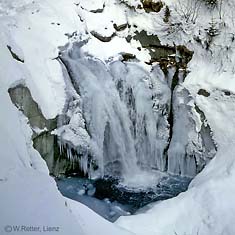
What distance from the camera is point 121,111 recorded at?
655cm

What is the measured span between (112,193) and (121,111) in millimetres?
1256

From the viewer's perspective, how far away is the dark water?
5668 mm

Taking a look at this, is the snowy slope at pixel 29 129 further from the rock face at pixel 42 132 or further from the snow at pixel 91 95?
the rock face at pixel 42 132

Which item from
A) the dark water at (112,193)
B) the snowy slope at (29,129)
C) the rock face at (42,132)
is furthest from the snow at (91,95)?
the dark water at (112,193)

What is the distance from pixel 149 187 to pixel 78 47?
2276 millimetres

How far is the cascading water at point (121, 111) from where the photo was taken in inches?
249

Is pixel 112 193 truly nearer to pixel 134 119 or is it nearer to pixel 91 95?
pixel 134 119

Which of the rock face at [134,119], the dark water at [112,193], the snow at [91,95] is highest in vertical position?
the snow at [91,95]

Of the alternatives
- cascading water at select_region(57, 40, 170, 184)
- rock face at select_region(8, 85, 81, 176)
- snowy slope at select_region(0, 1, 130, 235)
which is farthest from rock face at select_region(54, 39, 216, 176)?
snowy slope at select_region(0, 1, 130, 235)

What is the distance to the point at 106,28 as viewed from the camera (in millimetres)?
6926

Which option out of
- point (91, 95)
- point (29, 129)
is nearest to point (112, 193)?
point (91, 95)

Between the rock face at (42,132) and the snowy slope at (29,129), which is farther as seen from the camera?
the rock face at (42,132)

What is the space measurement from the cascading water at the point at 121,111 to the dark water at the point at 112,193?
0.89ft

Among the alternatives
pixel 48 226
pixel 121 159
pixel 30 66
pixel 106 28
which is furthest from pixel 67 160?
pixel 48 226
